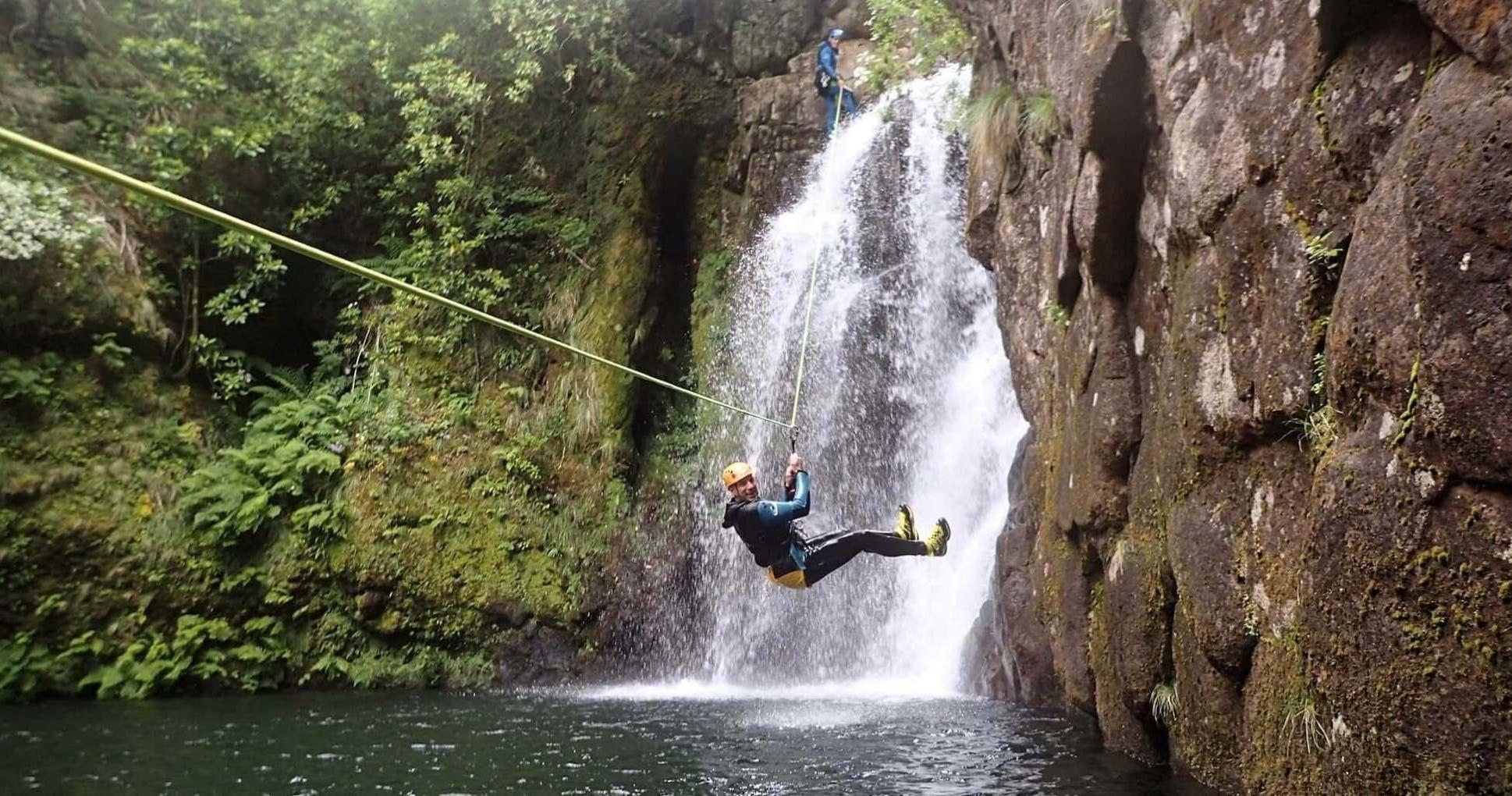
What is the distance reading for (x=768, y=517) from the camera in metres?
7.19

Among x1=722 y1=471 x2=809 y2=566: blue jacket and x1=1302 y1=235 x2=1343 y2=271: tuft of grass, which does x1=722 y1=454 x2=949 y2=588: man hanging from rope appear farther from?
x1=1302 y1=235 x2=1343 y2=271: tuft of grass

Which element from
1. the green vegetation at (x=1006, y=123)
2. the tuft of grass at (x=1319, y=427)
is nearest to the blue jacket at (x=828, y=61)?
the green vegetation at (x=1006, y=123)

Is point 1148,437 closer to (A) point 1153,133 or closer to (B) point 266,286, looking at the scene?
(A) point 1153,133

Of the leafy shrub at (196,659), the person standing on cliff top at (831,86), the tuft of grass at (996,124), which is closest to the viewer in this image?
the tuft of grass at (996,124)

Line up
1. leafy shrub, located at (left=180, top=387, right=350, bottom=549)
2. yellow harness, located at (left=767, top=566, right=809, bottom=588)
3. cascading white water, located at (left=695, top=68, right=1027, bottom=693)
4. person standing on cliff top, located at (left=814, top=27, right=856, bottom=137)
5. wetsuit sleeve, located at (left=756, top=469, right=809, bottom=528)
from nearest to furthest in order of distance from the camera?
wetsuit sleeve, located at (left=756, top=469, right=809, bottom=528) → yellow harness, located at (left=767, top=566, right=809, bottom=588) → cascading white water, located at (left=695, top=68, right=1027, bottom=693) → leafy shrub, located at (left=180, top=387, right=350, bottom=549) → person standing on cliff top, located at (left=814, top=27, right=856, bottom=137)

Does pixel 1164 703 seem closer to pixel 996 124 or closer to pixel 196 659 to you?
pixel 996 124

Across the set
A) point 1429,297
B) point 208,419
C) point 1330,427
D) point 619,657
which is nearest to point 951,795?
point 1330,427

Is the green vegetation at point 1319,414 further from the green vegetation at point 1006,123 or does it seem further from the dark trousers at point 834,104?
the dark trousers at point 834,104

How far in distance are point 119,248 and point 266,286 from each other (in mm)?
1978

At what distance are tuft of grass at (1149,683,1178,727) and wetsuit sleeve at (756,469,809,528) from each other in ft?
8.41

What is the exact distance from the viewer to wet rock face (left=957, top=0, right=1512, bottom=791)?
10.1 feet

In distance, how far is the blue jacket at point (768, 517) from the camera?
718 centimetres

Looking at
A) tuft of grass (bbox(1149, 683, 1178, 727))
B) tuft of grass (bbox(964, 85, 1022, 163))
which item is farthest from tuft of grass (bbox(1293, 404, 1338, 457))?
tuft of grass (bbox(964, 85, 1022, 163))

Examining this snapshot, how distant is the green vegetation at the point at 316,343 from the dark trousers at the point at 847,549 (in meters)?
5.54
